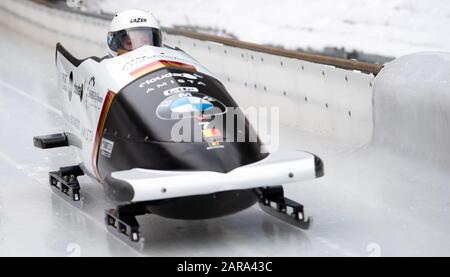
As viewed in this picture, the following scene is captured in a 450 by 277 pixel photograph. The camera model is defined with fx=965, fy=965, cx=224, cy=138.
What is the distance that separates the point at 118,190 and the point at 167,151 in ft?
1.13

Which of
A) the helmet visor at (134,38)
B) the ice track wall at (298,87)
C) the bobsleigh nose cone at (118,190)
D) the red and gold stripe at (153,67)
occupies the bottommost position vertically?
the ice track wall at (298,87)

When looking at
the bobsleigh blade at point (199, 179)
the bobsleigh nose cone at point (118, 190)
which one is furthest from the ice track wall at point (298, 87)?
the bobsleigh nose cone at point (118, 190)

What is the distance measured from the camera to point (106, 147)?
5227 mm

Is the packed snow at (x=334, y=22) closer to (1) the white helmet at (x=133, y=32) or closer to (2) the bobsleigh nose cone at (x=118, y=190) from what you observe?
(1) the white helmet at (x=133, y=32)

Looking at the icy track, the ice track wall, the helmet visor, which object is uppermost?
the helmet visor

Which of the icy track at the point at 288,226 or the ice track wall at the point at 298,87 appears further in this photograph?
the ice track wall at the point at 298,87

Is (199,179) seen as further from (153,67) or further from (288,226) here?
(153,67)

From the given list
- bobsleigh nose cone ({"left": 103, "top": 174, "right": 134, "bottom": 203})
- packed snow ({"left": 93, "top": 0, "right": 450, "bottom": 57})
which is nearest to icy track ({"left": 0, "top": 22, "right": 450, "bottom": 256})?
bobsleigh nose cone ({"left": 103, "top": 174, "right": 134, "bottom": 203})

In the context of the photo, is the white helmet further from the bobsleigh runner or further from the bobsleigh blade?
the bobsleigh blade

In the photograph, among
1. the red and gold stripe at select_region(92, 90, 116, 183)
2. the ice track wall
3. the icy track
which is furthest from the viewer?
the ice track wall

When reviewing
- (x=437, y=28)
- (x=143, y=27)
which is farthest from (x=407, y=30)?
(x=143, y=27)

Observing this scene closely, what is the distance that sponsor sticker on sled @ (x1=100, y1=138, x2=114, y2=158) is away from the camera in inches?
203

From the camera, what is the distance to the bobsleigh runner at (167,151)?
4.59 m

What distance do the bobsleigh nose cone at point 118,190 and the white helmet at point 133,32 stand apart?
4.47ft
